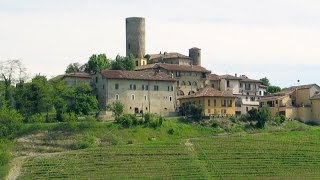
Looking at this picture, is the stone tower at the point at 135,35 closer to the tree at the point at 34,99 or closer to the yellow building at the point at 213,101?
the yellow building at the point at 213,101

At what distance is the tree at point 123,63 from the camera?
107 metres

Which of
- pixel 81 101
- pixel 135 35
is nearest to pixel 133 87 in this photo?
pixel 81 101

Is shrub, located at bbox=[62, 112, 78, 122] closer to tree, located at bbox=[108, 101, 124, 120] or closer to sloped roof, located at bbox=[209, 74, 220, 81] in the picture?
tree, located at bbox=[108, 101, 124, 120]

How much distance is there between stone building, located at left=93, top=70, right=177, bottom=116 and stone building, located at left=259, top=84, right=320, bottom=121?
45.0ft

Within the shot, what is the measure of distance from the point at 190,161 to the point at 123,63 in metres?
34.6

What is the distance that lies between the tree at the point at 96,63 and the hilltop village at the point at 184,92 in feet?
15.4

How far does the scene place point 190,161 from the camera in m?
76.6

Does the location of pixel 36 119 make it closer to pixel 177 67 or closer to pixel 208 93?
pixel 208 93

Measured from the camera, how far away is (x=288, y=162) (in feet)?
256

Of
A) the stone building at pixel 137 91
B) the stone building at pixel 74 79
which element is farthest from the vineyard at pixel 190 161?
the stone building at pixel 74 79

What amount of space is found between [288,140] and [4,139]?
1212 inches

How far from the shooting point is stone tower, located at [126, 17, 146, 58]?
118188 millimetres

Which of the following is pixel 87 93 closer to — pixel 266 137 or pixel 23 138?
pixel 23 138

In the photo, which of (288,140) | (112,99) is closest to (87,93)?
(112,99)
